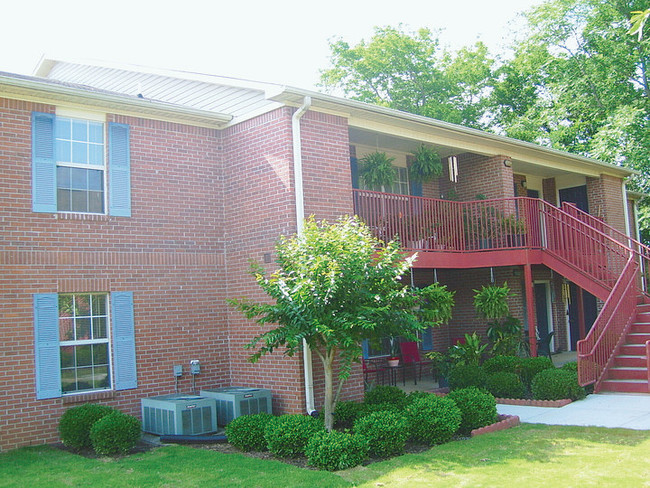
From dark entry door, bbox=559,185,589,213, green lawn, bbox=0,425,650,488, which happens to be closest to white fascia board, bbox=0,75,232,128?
green lawn, bbox=0,425,650,488

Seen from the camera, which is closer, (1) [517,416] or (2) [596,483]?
(2) [596,483]

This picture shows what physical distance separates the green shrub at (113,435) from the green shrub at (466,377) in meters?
5.97

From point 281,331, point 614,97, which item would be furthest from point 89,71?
point 614,97

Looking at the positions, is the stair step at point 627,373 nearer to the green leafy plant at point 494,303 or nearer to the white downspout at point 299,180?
the green leafy plant at point 494,303

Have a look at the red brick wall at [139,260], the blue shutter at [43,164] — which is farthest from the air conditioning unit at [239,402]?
the blue shutter at [43,164]

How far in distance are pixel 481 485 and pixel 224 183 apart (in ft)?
23.7

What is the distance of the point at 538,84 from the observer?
99.5ft

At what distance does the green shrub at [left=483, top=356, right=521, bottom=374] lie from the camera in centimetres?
1240

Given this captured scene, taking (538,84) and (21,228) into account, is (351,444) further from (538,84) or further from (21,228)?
(538,84)

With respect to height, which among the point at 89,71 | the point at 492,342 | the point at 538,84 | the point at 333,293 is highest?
the point at 538,84

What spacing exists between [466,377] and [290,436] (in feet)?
16.0

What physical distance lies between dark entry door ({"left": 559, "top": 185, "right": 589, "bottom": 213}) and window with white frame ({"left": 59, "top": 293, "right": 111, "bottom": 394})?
48.7ft

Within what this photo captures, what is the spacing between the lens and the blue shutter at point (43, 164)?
9.70 meters

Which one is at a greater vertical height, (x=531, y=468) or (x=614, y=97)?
(x=614, y=97)
